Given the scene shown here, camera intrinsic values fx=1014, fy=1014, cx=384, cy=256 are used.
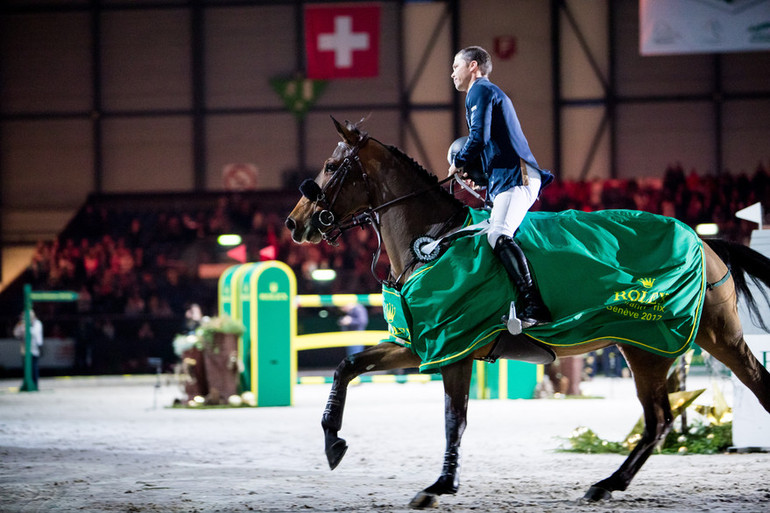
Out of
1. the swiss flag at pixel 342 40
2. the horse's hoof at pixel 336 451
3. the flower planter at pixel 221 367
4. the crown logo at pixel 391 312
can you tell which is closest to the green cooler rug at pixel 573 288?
the crown logo at pixel 391 312

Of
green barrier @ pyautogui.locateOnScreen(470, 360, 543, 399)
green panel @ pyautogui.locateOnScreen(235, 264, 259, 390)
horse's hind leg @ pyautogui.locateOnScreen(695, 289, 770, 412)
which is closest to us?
horse's hind leg @ pyautogui.locateOnScreen(695, 289, 770, 412)

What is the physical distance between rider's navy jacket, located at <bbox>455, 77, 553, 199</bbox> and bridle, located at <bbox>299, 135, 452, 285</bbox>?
0.28 m

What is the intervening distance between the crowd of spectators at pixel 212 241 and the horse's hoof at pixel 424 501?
16.1 meters

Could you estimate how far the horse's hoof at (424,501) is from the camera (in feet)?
18.1

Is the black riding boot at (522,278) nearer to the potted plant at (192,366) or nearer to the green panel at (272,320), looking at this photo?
the green panel at (272,320)

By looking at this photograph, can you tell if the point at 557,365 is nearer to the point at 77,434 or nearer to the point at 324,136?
the point at 77,434

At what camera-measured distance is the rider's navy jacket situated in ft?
19.1

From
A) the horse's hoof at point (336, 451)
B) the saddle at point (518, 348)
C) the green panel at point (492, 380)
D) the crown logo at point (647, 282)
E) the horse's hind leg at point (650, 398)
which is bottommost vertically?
the green panel at point (492, 380)

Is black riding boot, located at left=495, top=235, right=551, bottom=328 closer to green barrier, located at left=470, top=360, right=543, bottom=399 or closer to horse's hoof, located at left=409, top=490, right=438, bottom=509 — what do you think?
horse's hoof, located at left=409, top=490, right=438, bottom=509

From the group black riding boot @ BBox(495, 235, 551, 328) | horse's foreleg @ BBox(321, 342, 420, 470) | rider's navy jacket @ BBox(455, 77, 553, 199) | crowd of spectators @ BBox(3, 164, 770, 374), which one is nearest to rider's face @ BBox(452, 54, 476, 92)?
rider's navy jacket @ BBox(455, 77, 553, 199)

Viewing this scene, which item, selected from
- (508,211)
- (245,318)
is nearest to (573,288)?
(508,211)

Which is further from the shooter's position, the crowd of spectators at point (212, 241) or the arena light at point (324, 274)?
the arena light at point (324, 274)

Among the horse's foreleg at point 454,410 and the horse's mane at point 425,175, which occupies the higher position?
the horse's mane at point 425,175

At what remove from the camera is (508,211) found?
19.1 ft
